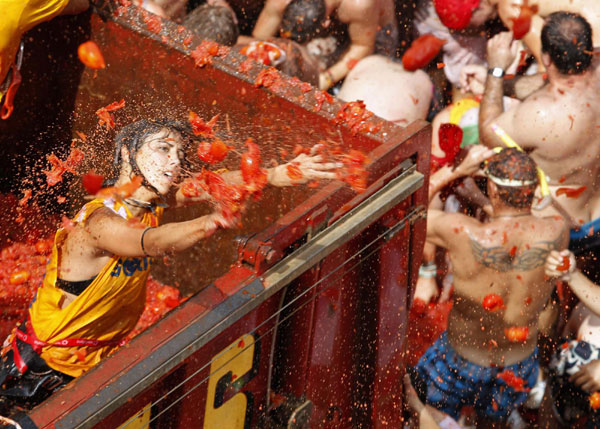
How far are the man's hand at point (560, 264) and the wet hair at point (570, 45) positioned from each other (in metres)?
1.17

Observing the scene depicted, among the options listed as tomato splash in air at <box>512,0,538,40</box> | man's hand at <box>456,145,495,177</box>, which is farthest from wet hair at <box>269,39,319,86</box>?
tomato splash in air at <box>512,0,538,40</box>

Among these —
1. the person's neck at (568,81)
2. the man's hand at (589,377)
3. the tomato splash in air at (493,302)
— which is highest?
the person's neck at (568,81)

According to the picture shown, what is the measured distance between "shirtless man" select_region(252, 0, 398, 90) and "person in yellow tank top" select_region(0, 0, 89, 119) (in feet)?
5.82

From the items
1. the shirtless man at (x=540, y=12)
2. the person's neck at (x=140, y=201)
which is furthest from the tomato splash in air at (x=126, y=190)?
the shirtless man at (x=540, y=12)

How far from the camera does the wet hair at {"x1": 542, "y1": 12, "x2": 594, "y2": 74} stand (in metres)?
4.94

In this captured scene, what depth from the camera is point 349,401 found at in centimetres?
364

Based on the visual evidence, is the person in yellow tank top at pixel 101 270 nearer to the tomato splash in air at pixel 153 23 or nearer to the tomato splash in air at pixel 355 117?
the tomato splash in air at pixel 355 117

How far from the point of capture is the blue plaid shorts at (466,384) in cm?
465

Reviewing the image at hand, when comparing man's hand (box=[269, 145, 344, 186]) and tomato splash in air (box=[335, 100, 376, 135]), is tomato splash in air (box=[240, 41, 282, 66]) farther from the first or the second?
man's hand (box=[269, 145, 344, 186])

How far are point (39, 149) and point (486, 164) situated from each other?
2520 mm

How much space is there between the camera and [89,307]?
356 centimetres

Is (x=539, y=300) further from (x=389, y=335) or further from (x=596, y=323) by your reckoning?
(x=389, y=335)

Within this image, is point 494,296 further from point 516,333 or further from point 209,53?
point 209,53

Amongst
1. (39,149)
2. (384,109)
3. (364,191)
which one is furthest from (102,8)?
(364,191)
